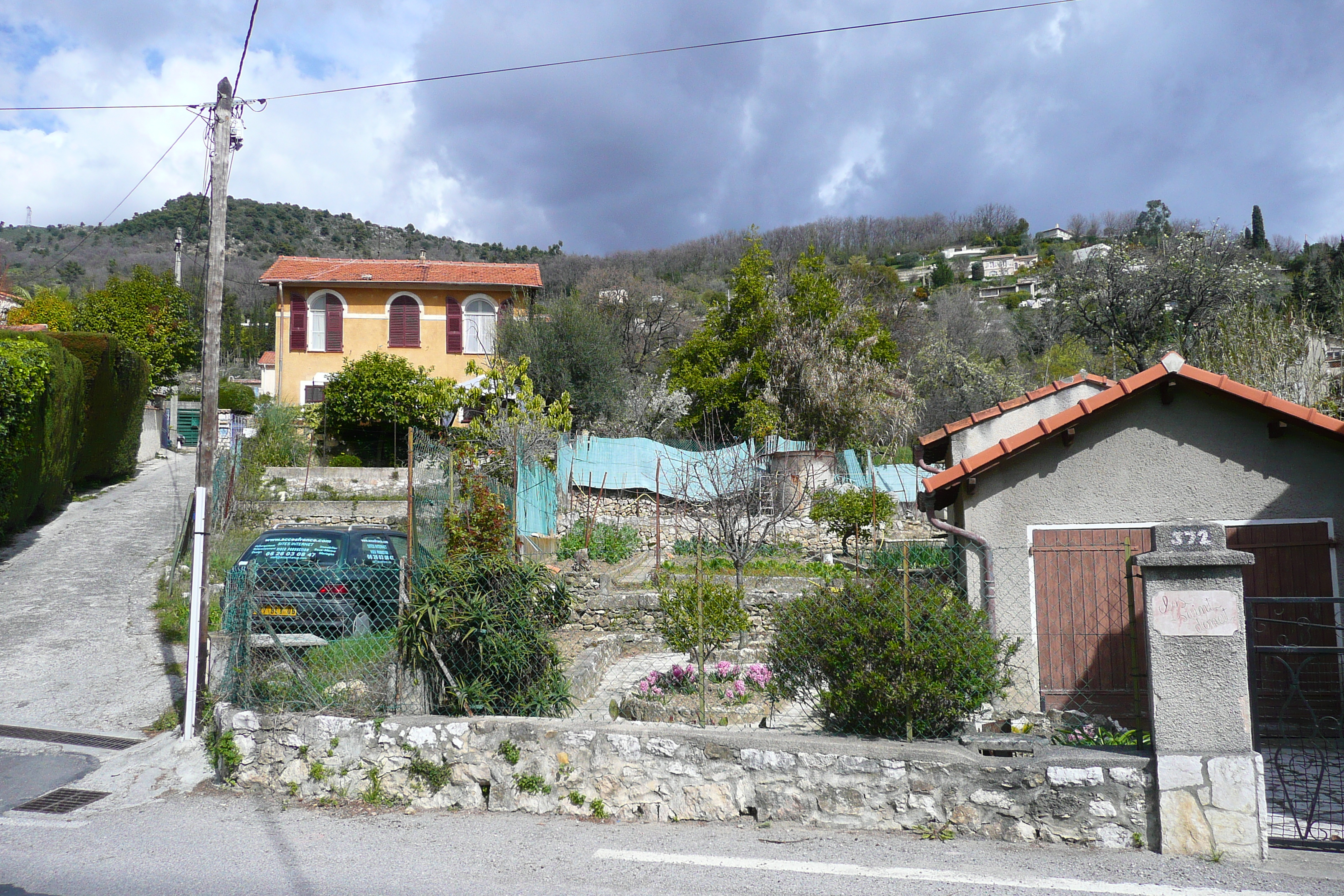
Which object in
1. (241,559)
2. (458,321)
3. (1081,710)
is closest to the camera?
(1081,710)

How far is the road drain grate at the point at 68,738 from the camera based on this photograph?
7.42 metres

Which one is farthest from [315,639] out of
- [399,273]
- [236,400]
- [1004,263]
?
[1004,263]

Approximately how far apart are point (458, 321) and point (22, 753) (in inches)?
988

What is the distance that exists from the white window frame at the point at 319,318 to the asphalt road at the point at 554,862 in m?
27.1

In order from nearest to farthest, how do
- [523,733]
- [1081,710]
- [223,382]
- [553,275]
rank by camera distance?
1. [523,733]
2. [1081,710]
3. [223,382]
4. [553,275]

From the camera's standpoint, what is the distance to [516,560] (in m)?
7.08

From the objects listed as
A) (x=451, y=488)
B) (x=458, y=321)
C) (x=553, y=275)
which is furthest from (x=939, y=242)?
(x=451, y=488)

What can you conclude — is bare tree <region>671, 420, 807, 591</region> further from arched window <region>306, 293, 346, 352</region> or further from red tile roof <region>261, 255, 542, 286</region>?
arched window <region>306, 293, 346, 352</region>

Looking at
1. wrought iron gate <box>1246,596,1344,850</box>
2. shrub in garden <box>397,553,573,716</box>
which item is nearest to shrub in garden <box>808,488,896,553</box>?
wrought iron gate <box>1246,596,1344,850</box>

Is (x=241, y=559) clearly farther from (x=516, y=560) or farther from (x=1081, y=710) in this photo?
(x=1081, y=710)

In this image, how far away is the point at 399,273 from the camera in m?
31.5

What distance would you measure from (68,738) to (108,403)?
15.8 m

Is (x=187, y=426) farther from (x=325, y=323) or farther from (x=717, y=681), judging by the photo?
(x=717, y=681)

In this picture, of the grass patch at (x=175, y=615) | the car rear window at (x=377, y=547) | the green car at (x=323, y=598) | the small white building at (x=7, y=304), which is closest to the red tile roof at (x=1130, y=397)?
the green car at (x=323, y=598)
